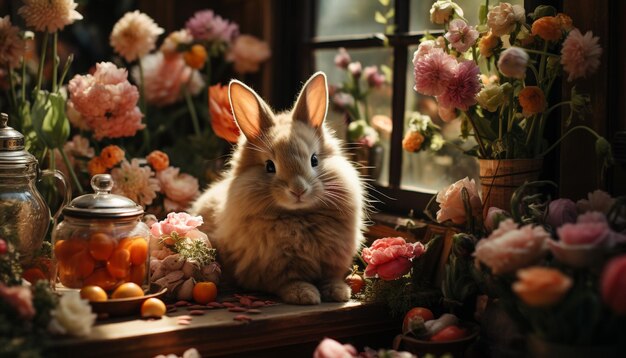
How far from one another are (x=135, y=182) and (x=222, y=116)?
1.13ft

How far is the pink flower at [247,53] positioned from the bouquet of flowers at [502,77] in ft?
3.22

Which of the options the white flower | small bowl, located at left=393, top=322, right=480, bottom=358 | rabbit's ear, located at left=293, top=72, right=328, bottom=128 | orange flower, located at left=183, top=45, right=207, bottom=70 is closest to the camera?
the white flower

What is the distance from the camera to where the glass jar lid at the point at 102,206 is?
164 centimetres

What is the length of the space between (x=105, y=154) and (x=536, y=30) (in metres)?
1.31

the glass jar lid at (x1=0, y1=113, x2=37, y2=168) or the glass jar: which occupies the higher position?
the glass jar lid at (x1=0, y1=113, x2=37, y2=168)

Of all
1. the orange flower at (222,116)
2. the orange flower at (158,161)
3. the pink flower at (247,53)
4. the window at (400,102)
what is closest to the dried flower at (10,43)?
the orange flower at (158,161)

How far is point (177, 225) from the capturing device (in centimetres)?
187

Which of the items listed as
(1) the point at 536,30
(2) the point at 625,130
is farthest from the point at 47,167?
(2) the point at 625,130

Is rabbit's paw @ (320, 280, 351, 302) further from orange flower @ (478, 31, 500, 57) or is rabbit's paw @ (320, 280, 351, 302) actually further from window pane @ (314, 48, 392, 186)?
orange flower @ (478, 31, 500, 57)

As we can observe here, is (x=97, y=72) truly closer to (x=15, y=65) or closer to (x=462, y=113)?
(x=15, y=65)

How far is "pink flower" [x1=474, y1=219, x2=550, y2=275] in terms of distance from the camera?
130 centimetres

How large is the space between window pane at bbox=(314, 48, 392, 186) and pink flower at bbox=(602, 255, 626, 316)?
118cm

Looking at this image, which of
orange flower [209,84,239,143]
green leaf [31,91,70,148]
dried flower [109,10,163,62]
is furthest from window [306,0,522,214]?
green leaf [31,91,70,148]

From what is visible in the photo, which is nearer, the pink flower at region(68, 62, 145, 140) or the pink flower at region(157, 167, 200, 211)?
the pink flower at region(68, 62, 145, 140)
